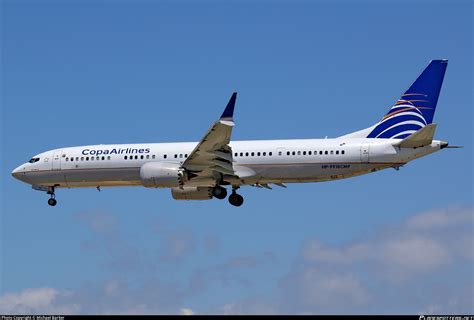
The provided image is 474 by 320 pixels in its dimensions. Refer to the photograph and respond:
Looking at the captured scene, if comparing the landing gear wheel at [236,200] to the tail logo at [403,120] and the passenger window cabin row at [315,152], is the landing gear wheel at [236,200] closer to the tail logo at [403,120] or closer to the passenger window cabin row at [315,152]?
the passenger window cabin row at [315,152]

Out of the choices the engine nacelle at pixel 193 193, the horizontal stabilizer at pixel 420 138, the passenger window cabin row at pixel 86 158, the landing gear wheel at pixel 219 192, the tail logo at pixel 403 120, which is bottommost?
the horizontal stabilizer at pixel 420 138

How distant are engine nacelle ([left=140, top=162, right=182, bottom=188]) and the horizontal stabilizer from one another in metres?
13.1

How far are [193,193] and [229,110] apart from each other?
1009cm

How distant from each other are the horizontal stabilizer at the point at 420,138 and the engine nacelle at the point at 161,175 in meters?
13.1

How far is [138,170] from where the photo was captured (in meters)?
67.1

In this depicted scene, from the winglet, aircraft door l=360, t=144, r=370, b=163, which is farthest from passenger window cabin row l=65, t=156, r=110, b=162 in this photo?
aircraft door l=360, t=144, r=370, b=163

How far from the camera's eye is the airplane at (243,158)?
203ft

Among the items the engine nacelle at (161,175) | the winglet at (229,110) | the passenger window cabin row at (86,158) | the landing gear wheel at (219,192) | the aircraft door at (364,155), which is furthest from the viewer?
the passenger window cabin row at (86,158)

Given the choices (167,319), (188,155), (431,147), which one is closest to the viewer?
(167,319)

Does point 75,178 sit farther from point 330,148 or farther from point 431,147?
point 431,147

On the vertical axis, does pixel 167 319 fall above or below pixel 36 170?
below

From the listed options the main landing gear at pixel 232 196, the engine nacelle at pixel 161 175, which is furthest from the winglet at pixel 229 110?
the main landing gear at pixel 232 196

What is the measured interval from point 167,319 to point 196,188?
86.5ft

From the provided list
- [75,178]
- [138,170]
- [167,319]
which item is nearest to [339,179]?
[138,170]
